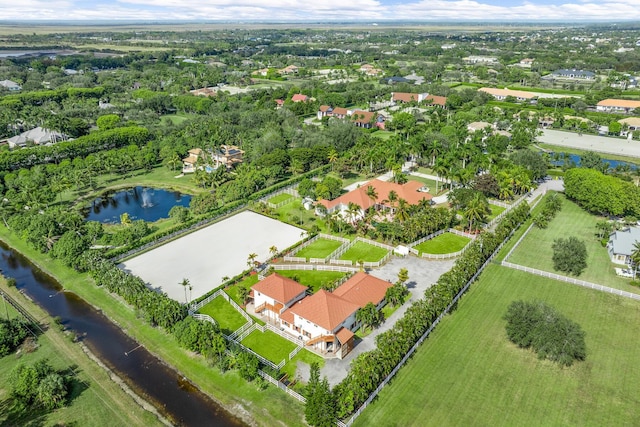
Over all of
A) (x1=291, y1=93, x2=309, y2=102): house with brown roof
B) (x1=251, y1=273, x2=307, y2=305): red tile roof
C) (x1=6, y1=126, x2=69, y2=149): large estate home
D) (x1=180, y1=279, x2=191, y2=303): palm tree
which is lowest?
(x1=180, y1=279, x2=191, y2=303): palm tree

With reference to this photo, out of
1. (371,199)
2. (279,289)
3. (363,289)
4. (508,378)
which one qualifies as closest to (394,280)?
(363,289)

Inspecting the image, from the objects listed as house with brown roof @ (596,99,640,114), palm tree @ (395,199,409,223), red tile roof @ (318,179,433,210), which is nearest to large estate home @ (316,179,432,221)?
red tile roof @ (318,179,433,210)

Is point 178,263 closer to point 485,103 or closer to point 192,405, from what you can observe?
point 192,405

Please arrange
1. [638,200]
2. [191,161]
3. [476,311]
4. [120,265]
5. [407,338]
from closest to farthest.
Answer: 1. [407,338]
2. [476,311]
3. [120,265]
4. [638,200]
5. [191,161]

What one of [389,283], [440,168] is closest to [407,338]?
[389,283]

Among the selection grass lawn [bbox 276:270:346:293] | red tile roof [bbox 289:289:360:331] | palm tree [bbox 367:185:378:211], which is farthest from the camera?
palm tree [bbox 367:185:378:211]

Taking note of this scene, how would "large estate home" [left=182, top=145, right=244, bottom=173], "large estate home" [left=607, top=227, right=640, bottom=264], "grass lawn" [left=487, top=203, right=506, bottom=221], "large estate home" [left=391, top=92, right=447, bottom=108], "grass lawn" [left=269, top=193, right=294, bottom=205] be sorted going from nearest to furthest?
"large estate home" [left=607, top=227, right=640, bottom=264] → "grass lawn" [left=487, top=203, right=506, bottom=221] → "grass lawn" [left=269, top=193, right=294, bottom=205] → "large estate home" [left=182, top=145, right=244, bottom=173] → "large estate home" [left=391, top=92, right=447, bottom=108]

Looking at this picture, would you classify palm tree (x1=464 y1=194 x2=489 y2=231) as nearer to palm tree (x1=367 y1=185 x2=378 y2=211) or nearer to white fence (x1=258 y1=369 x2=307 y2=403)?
palm tree (x1=367 y1=185 x2=378 y2=211)
